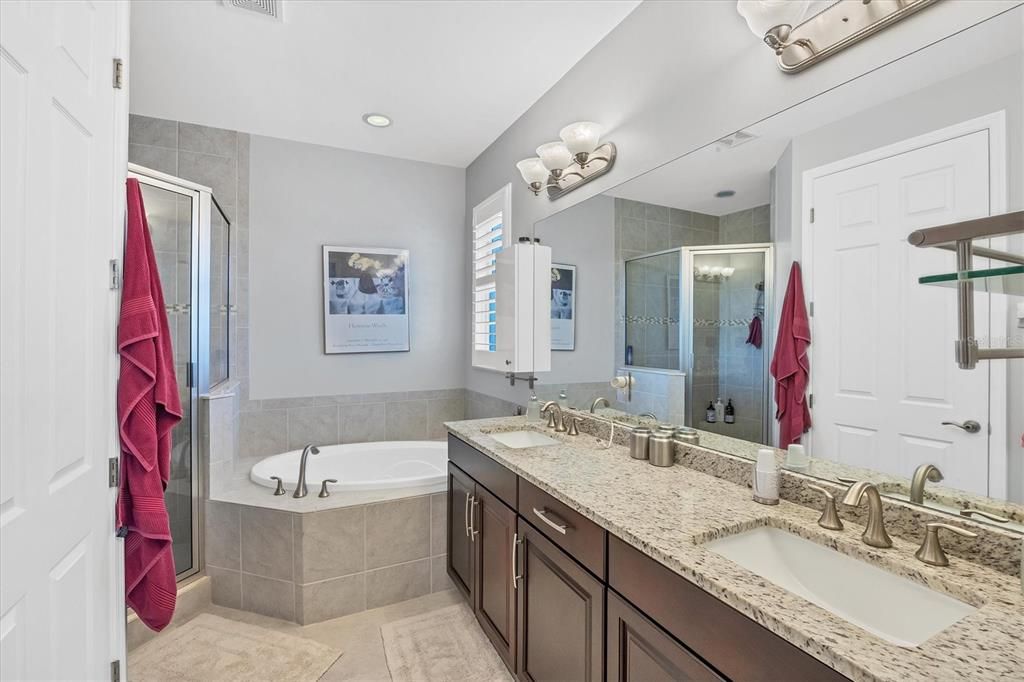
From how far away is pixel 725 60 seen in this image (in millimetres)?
1547

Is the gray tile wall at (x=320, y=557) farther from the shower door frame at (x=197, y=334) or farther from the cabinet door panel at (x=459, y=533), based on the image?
the cabinet door panel at (x=459, y=533)

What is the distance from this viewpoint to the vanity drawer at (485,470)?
175 cm

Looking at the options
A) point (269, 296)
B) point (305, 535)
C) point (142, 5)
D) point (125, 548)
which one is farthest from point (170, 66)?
point (305, 535)

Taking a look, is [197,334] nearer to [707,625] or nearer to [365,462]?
[365,462]

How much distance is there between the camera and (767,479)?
49.9 inches

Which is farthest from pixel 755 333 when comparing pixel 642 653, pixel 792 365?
pixel 642 653

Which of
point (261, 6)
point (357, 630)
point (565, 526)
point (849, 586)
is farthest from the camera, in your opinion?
point (357, 630)

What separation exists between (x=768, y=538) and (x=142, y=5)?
2868mm

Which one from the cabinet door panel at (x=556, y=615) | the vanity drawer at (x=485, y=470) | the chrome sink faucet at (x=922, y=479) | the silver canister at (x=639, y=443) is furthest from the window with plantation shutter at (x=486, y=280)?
the chrome sink faucet at (x=922, y=479)

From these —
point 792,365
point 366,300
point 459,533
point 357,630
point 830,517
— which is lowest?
point 357,630

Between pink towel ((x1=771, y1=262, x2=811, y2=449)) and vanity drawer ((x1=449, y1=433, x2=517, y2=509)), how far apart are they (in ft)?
2.95

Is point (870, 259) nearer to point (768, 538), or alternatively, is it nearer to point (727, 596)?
point (768, 538)

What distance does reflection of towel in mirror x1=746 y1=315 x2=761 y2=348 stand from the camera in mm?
1436

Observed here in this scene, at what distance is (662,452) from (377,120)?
8.39ft
